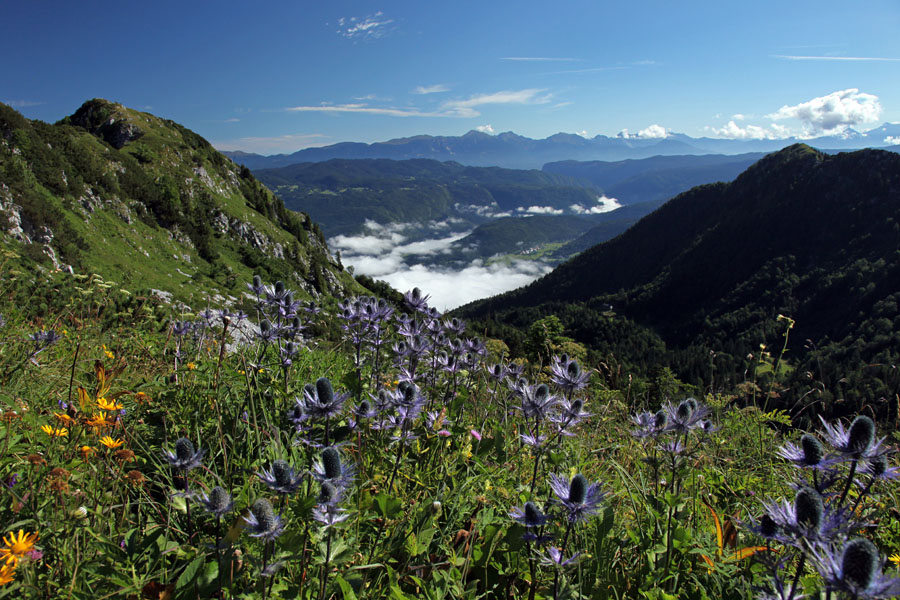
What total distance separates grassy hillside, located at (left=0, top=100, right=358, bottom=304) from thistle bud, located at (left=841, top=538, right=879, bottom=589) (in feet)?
59.3

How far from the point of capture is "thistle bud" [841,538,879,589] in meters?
1.23

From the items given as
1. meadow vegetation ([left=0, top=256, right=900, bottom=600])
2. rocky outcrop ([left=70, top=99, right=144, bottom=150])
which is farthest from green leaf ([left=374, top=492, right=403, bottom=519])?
rocky outcrop ([left=70, top=99, right=144, bottom=150])

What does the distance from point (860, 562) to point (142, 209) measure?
55.2 metres

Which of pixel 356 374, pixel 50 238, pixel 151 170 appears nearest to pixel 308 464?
pixel 356 374

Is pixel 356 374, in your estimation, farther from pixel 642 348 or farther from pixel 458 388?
pixel 642 348

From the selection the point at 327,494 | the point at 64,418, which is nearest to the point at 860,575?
the point at 327,494

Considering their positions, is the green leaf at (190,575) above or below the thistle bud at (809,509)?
below

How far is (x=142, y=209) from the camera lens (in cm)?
4525

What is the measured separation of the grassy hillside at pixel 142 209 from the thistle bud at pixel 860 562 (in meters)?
18.1

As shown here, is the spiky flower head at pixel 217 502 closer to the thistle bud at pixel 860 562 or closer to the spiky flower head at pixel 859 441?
the thistle bud at pixel 860 562

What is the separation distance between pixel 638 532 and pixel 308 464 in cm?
206

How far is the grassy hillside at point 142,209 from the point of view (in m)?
28.6

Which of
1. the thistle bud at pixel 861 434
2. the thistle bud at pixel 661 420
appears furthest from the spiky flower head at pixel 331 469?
the thistle bud at pixel 861 434

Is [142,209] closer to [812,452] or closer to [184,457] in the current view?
[184,457]
